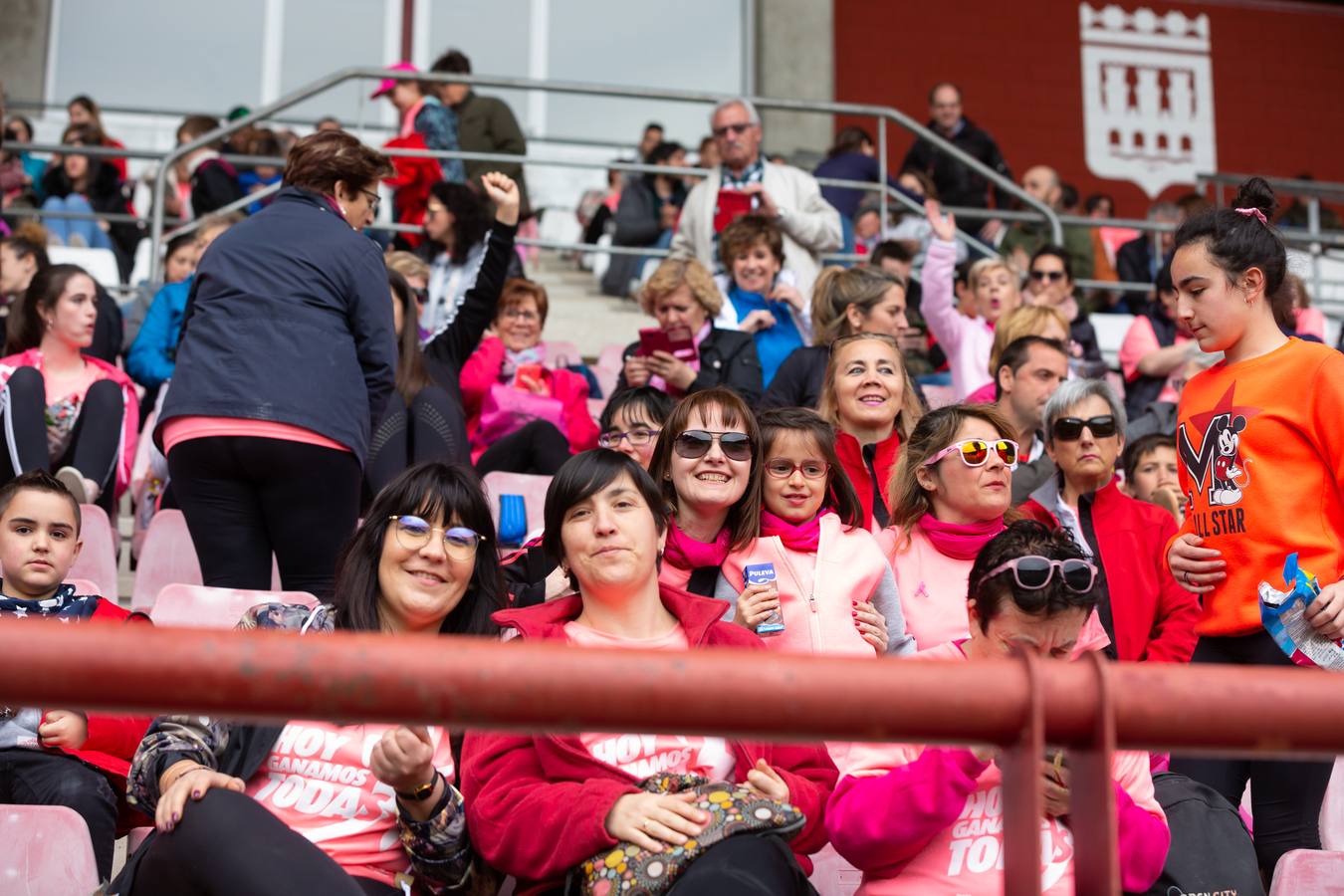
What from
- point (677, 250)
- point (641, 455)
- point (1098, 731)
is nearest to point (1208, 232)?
point (641, 455)

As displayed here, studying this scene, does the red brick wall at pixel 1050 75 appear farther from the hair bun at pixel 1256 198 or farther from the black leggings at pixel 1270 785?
the black leggings at pixel 1270 785

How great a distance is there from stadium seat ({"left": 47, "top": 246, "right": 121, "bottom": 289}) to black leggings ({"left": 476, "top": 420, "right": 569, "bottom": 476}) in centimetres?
409

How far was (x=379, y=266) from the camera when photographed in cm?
404

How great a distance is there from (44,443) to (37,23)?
9689 millimetres

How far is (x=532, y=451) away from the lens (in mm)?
5660

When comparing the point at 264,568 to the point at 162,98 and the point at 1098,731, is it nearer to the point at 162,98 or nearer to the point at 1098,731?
the point at 1098,731

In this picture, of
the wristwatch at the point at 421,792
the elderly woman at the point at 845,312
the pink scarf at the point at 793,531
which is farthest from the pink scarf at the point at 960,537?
the elderly woman at the point at 845,312

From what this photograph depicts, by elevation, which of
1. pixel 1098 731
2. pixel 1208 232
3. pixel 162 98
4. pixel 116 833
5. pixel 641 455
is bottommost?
pixel 116 833

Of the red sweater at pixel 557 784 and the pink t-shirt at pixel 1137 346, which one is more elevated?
the pink t-shirt at pixel 1137 346

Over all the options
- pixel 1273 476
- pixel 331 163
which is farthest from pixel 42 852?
pixel 1273 476

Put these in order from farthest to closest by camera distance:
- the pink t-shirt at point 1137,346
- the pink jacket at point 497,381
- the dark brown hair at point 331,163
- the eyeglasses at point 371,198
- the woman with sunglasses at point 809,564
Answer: the pink t-shirt at point 1137,346 < the pink jacket at point 497,381 < the eyeglasses at point 371,198 < the dark brown hair at point 331,163 < the woman with sunglasses at point 809,564

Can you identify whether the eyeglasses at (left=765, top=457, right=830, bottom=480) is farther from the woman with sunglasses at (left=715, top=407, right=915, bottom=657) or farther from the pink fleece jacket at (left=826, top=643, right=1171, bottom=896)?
the pink fleece jacket at (left=826, top=643, right=1171, bottom=896)

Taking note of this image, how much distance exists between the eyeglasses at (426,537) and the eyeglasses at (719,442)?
2.60 ft

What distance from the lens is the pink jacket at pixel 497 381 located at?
607 centimetres
